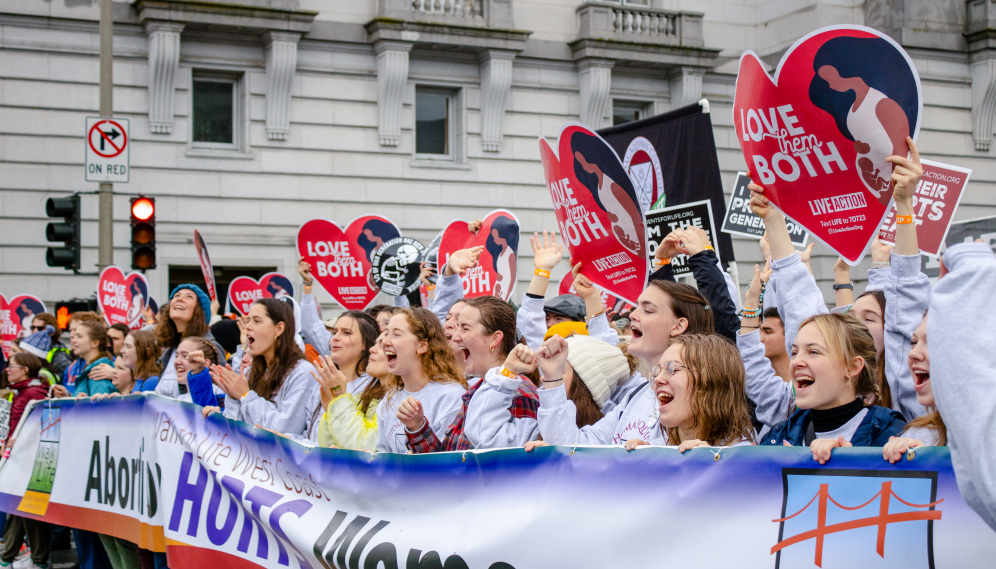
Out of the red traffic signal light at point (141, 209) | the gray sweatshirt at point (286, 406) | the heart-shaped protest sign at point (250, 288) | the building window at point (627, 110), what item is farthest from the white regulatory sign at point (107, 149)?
Answer: the building window at point (627, 110)

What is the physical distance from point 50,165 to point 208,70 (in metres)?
3.00

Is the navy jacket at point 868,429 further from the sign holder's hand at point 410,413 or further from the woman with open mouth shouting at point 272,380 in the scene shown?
the woman with open mouth shouting at point 272,380

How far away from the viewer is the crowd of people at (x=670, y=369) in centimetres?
193

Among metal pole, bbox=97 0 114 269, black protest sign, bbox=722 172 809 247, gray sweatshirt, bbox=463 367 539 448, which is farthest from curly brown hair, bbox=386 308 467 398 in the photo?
metal pole, bbox=97 0 114 269

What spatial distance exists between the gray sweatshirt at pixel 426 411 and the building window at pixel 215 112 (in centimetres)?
1306

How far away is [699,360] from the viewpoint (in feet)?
11.0

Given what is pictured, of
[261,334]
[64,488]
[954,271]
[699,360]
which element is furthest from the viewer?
[64,488]

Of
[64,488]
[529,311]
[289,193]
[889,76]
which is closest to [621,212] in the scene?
[529,311]

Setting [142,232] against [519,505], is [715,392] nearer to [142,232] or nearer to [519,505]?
[519,505]

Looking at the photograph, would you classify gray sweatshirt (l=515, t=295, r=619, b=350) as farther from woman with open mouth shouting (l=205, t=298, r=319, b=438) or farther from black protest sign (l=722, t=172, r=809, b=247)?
black protest sign (l=722, t=172, r=809, b=247)

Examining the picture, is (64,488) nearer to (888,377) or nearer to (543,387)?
(543,387)

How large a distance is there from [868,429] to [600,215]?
264 centimetres

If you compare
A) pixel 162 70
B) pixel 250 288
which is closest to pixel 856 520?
pixel 250 288

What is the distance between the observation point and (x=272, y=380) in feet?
18.6
